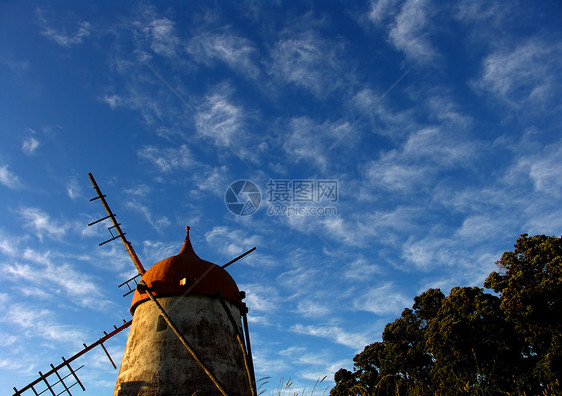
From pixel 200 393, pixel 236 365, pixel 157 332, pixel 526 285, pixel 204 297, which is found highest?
pixel 526 285

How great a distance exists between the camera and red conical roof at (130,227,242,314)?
10977mm

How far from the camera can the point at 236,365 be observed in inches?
419

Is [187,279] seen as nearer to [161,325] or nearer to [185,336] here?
[161,325]

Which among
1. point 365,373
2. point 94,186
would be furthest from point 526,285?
point 94,186

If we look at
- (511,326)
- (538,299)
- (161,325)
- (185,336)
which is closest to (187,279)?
(161,325)

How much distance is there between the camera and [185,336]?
33.3ft

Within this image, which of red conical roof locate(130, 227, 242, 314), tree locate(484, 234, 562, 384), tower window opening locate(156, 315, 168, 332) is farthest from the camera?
tree locate(484, 234, 562, 384)

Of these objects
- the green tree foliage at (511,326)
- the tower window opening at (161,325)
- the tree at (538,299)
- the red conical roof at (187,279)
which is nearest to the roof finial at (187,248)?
the red conical roof at (187,279)

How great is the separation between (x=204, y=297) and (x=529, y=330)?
14373 mm

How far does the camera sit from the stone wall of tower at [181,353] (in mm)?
9531

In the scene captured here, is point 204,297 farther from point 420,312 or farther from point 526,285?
point 420,312

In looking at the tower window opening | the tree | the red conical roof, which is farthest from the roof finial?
the tree

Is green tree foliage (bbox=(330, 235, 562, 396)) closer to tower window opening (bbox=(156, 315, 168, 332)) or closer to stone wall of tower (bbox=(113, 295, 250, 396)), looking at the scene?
stone wall of tower (bbox=(113, 295, 250, 396))

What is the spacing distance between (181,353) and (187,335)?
0.46m
